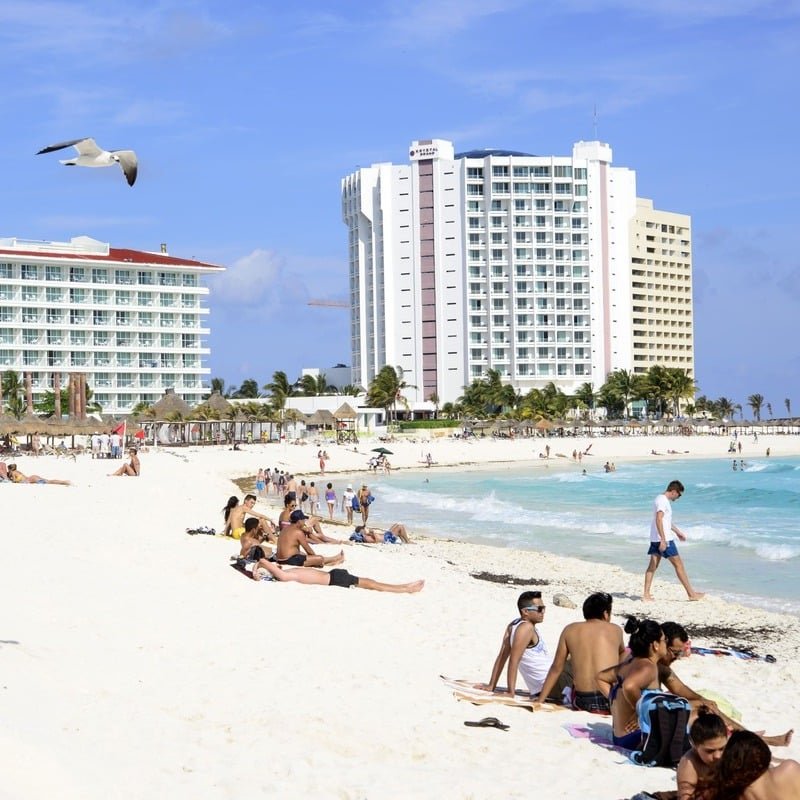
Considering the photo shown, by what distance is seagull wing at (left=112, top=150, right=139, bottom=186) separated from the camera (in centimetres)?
846

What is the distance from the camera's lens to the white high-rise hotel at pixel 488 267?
110062mm

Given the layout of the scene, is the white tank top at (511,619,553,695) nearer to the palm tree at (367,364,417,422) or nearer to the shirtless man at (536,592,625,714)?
the shirtless man at (536,592,625,714)

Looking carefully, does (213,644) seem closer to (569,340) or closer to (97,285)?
(97,285)

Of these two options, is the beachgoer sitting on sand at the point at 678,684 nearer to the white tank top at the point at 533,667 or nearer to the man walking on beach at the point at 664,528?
the white tank top at the point at 533,667

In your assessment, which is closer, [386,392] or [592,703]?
[592,703]

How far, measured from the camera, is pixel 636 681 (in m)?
6.83

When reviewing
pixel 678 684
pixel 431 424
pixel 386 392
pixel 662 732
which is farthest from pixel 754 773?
pixel 386 392

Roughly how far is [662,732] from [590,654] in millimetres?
1173

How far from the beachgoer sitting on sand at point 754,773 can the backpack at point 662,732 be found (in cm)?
178

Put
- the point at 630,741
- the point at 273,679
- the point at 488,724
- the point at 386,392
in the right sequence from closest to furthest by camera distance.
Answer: the point at 630,741 → the point at 488,724 → the point at 273,679 → the point at 386,392

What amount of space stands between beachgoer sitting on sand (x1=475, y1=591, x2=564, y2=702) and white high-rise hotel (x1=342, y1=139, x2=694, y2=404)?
101091 millimetres

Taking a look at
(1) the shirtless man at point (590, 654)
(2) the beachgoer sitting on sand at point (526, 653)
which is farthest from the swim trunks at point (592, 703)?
(2) the beachgoer sitting on sand at point (526, 653)

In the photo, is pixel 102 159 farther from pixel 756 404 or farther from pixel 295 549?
pixel 756 404

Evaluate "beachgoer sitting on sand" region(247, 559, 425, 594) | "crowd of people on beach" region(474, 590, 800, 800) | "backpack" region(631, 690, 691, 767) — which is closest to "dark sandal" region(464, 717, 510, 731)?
"crowd of people on beach" region(474, 590, 800, 800)
